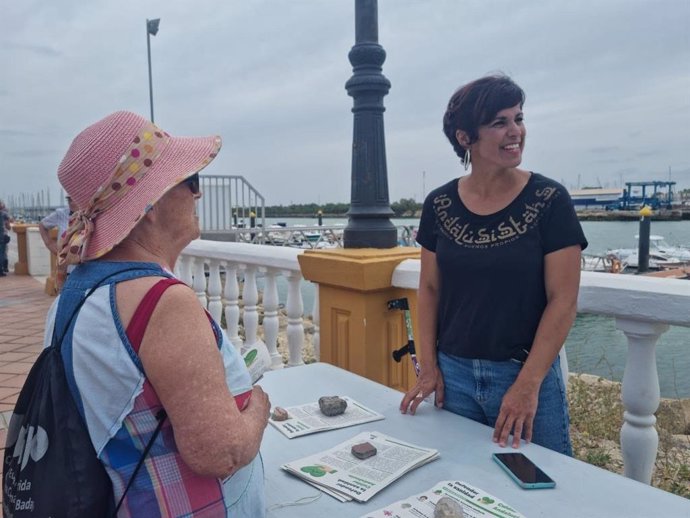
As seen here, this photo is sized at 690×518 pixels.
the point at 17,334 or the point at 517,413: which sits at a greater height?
the point at 517,413

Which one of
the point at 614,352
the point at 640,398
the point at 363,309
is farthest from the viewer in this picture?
the point at 614,352

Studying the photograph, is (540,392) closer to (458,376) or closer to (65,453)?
(458,376)

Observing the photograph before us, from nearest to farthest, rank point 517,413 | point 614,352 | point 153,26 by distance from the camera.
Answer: point 517,413
point 614,352
point 153,26

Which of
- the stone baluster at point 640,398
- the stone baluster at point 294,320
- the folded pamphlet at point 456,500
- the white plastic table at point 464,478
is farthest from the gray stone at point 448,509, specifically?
the stone baluster at point 294,320

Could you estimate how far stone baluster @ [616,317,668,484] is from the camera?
1.86m

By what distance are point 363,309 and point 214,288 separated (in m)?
1.68

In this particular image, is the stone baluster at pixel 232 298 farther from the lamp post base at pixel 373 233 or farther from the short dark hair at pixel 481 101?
the short dark hair at pixel 481 101

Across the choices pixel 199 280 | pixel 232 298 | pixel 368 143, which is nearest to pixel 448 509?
pixel 368 143

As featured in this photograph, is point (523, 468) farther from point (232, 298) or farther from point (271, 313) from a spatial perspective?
point (232, 298)

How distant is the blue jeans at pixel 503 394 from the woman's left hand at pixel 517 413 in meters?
0.08

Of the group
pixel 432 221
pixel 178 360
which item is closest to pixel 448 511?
pixel 178 360

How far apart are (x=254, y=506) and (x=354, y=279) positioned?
4.84 ft

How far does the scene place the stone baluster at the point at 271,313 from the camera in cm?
341

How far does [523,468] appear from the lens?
1408 mm
